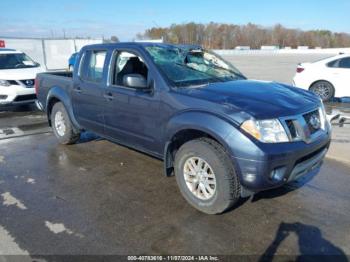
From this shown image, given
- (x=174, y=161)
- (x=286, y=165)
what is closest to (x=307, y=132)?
(x=286, y=165)

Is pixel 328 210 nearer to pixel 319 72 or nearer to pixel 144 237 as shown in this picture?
pixel 144 237

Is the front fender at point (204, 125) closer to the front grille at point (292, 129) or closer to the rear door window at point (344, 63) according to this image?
the front grille at point (292, 129)

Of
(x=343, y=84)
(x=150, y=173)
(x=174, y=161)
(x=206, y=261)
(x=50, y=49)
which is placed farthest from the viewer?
(x=50, y=49)

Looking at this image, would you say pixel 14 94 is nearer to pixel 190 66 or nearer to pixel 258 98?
pixel 190 66

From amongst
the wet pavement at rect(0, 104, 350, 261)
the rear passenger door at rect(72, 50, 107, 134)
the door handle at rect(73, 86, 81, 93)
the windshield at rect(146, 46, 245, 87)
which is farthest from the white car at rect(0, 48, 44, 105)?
the windshield at rect(146, 46, 245, 87)

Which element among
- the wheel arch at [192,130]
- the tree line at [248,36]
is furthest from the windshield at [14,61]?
the tree line at [248,36]

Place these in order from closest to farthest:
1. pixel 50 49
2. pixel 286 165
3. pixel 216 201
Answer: pixel 286 165, pixel 216 201, pixel 50 49

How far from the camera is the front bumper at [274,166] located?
321 cm

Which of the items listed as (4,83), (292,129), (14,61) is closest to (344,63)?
(292,129)

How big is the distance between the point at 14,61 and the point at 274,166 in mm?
10202

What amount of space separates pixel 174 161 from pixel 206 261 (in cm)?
134

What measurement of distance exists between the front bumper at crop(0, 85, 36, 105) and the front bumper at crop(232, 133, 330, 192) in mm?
8052

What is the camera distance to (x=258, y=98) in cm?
364

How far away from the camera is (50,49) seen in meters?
20.4
